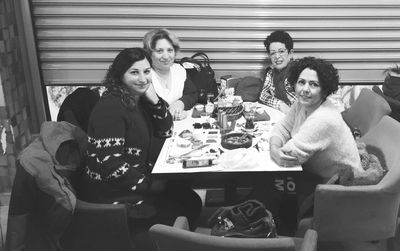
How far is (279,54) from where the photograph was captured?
12.3ft

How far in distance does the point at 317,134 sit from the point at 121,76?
127 cm

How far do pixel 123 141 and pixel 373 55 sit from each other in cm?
295

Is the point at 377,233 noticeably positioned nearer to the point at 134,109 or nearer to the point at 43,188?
the point at 134,109

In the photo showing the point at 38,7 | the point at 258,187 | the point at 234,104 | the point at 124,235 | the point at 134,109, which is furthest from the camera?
the point at 38,7

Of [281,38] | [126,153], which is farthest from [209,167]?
[281,38]

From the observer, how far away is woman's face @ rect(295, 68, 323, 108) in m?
2.58

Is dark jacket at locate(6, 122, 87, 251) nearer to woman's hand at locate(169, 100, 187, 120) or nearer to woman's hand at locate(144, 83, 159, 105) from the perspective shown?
woman's hand at locate(144, 83, 159, 105)

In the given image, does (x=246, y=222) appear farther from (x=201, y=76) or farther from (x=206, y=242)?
(x=201, y=76)

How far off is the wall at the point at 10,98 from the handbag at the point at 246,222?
2.43m

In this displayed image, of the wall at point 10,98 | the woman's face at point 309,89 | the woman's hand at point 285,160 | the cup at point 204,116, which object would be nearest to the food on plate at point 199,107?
the cup at point 204,116

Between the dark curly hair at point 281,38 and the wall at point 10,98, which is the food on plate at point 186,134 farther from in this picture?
the wall at point 10,98

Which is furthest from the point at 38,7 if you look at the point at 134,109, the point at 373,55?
the point at 373,55

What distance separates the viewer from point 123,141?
246 centimetres

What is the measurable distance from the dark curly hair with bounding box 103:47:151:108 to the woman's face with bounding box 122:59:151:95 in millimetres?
24
